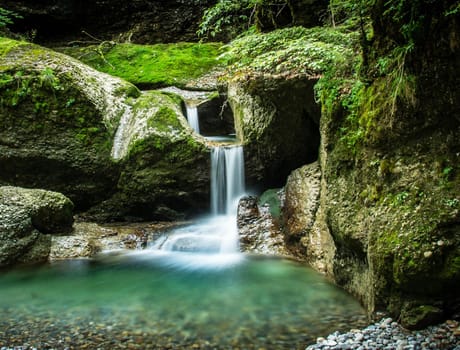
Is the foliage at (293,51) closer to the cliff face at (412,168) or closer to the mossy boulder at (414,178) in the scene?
the cliff face at (412,168)

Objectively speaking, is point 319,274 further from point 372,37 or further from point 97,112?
point 97,112

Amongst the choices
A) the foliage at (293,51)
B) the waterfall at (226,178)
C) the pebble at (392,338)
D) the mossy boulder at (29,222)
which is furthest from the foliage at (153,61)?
the pebble at (392,338)

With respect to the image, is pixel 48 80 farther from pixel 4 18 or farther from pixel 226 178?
pixel 4 18

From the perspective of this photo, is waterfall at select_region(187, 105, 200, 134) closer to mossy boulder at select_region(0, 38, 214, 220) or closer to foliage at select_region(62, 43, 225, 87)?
mossy boulder at select_region(0, 38, 214, 220)

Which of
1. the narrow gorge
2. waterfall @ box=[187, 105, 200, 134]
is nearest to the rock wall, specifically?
the narrow gorge

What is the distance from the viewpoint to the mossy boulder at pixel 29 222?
6402 millimetres

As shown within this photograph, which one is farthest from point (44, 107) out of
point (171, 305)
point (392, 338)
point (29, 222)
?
point (392, 338)

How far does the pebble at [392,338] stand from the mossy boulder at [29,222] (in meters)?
5.09

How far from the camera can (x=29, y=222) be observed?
6.71 meters

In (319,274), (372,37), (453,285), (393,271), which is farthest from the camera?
(319,274)

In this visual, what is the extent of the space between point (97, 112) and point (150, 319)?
543cm

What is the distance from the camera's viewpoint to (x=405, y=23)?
356 cm

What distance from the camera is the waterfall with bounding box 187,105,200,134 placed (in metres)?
10.2

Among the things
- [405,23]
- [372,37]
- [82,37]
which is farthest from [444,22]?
[82,37]
